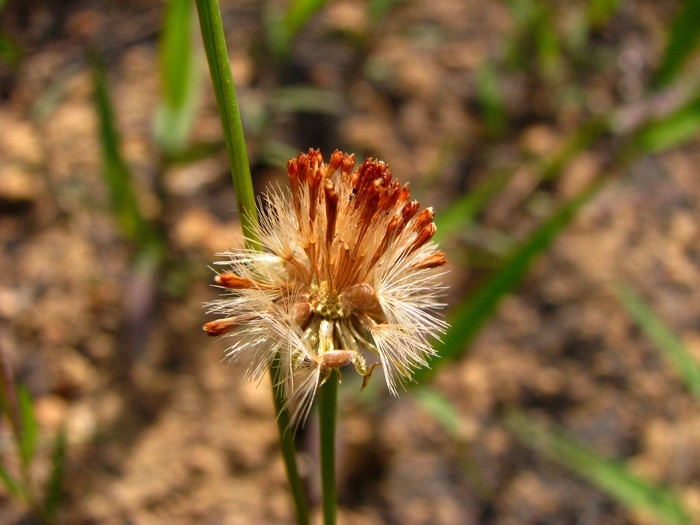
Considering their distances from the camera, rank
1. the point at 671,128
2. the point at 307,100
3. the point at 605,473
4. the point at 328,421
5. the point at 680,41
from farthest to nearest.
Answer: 1. the point at 307,100
2. the point at 680,41
3. the point at 671,128
4. the point at 605,473
5. the point at 328,421

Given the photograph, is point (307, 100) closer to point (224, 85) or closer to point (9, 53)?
point (9, 53)

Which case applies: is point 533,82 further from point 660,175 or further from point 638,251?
point 638,251

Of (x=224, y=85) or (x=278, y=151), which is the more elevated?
(x=278, y=151)

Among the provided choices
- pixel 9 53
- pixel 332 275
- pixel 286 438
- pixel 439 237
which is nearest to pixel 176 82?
pixel 9 53

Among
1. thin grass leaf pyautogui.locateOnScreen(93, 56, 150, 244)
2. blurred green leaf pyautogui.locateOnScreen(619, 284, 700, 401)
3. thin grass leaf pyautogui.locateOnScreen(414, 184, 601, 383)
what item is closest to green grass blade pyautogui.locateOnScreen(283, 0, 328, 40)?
thin grass leaf pyautogui.locateOnScreen(93, 56, 150, 244)

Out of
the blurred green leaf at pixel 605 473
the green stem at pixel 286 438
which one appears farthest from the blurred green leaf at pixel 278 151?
the green stem at pixel 286 438

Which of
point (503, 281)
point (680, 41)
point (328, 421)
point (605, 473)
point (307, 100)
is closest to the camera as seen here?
point (328, 421)

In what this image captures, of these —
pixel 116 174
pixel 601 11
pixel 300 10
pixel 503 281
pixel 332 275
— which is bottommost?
pixel 332 275

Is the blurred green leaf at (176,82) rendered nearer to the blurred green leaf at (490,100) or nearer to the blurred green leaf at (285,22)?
the blurred green leaf at (285,22)
